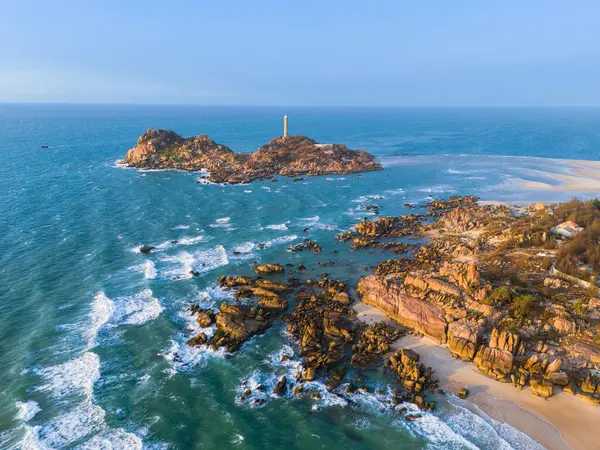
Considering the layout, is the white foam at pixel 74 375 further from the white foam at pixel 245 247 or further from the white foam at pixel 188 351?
the white foam at pixel 245 247

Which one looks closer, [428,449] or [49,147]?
[428,449]

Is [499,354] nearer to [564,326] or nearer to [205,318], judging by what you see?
[564,326]

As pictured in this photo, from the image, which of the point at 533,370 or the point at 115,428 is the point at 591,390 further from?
the point at 115,428

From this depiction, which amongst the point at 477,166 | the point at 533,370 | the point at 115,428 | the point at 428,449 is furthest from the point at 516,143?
the point at 115,428

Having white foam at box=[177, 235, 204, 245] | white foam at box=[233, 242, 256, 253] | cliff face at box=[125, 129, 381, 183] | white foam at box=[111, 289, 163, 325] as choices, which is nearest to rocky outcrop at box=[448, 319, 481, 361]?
white foam at box=[111, 289, 163, 325]

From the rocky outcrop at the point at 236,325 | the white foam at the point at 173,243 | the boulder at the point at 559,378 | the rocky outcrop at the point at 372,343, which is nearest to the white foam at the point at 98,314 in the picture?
the rocky outcrop at the point at 236,325

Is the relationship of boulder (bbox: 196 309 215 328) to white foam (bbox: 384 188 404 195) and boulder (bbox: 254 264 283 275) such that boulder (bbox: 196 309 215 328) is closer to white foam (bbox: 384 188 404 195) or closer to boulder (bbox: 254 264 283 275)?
boulder (bbox: 254 264 283 275)

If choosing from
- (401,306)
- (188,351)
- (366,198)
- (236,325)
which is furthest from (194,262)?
(366,198)
